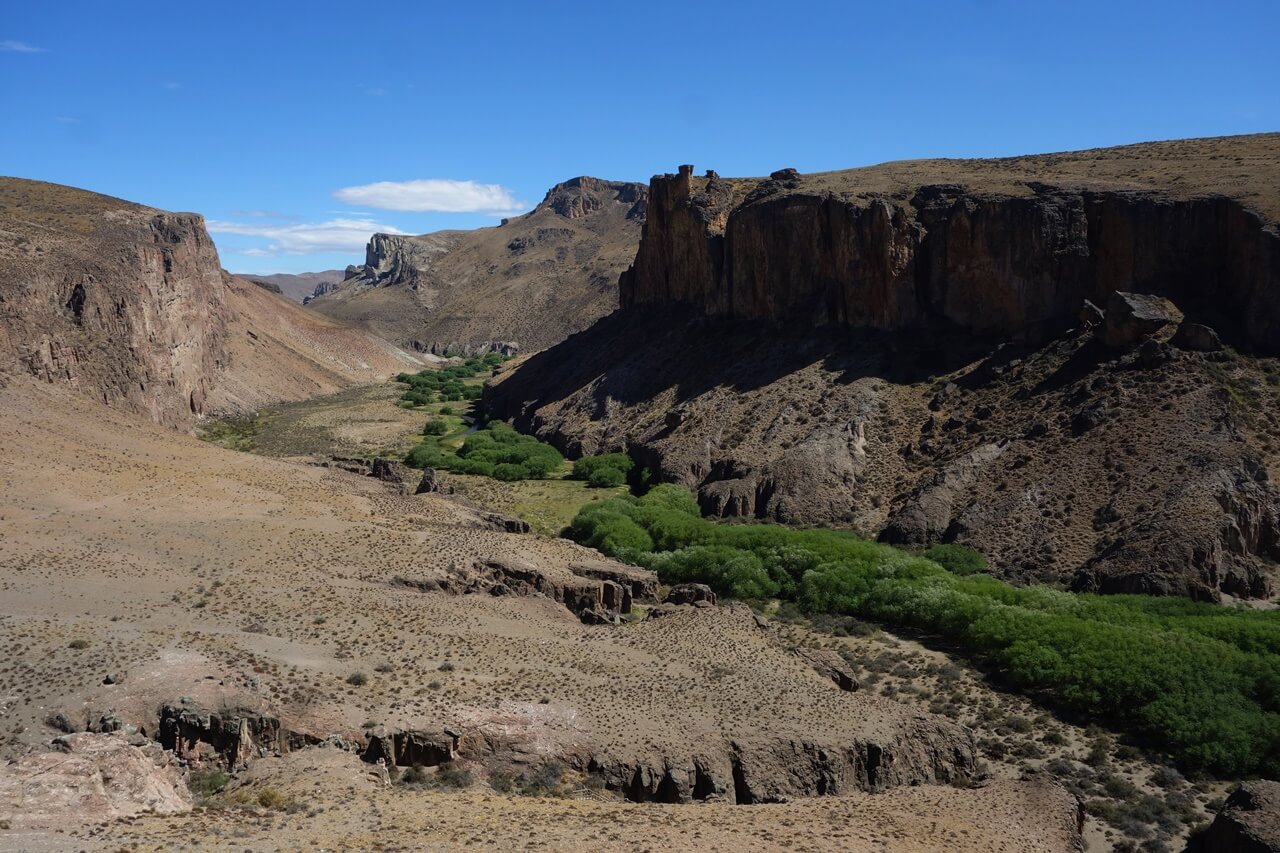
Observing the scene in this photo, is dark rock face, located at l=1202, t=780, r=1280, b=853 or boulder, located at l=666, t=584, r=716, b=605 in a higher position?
boulder, located at l=666, t=584, r=716, b=605

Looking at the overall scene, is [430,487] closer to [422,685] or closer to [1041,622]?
[422,685]

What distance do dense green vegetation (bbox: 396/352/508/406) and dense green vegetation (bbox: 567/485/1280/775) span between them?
208 feet

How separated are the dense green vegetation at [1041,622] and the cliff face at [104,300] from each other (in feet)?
97.6

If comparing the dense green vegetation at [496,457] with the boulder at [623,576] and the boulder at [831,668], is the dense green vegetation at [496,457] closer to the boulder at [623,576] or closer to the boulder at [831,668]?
the boulder at [623,576]

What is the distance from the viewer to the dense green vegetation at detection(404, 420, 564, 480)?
220 ft

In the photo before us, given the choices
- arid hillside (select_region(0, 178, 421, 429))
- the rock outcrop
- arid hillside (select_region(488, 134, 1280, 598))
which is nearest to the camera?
the rock outcrop

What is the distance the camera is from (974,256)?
59.7 metres

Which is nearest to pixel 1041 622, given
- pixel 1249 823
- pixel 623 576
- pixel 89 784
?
pixel 1249 823

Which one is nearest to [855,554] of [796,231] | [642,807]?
[642,807]

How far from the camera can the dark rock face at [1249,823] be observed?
21.6 m

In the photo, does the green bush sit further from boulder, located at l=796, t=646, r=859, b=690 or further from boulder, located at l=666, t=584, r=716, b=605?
boulder, located at l=796, t=646, r=859, b=690

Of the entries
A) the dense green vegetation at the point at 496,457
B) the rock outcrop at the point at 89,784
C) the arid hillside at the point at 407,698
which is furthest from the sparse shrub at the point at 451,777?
the dense green vegetation at the point at 496,457

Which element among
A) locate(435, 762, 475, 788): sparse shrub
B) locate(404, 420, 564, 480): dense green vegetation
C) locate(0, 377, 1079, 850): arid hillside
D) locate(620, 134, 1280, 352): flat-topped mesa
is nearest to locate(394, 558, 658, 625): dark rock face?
locate(0, 377, 1079, 850): arid hillside

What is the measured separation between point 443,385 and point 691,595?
291 ft
